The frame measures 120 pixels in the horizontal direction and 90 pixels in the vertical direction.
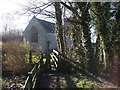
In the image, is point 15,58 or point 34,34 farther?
point 34,34

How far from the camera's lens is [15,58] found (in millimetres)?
7012

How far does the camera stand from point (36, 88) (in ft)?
15.8

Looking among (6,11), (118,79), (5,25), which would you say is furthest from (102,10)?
(5,25)

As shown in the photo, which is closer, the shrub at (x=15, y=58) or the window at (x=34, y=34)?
the shrub at (x=15, y=58)

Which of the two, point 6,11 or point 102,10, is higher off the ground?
point 6,11

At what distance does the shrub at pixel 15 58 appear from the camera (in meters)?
7.01

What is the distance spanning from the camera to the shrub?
23.0 feet

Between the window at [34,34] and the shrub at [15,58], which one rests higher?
the window at [34,34]

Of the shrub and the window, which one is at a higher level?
the window

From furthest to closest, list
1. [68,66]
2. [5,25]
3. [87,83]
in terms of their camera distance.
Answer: [5,25]
[68,66]
[87,83]

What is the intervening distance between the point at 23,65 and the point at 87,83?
386cm

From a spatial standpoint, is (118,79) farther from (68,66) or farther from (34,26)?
(34,26)

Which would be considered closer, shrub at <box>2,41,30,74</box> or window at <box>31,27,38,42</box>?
shrub at <box>2,41,30,74</box>

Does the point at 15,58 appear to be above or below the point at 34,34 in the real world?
below
